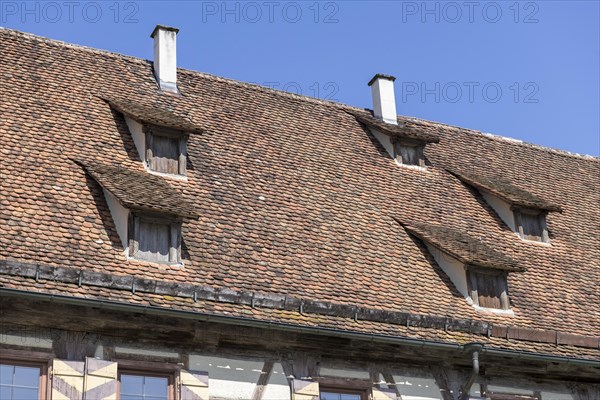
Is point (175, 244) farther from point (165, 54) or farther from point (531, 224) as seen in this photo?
point (531, 224)

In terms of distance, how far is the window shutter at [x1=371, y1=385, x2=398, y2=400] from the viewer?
15336mm

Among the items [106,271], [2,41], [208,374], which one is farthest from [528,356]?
[2,41]

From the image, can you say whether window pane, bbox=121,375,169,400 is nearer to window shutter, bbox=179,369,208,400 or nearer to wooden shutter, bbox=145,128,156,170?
window shutter, bbox=179,369,208,400

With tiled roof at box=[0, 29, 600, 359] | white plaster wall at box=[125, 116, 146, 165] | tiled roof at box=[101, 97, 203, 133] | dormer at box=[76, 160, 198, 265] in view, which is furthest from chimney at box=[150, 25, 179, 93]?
dormer at box=[76, 160, 198, 265]

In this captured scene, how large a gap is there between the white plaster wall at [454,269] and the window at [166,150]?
3667mm

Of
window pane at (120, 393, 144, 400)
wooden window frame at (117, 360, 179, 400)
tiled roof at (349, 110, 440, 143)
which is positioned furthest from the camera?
tiled roof at (349, 110, 440, 143)

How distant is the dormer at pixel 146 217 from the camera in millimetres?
15352

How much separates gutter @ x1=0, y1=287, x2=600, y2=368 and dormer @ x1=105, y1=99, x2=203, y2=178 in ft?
→ 11.3

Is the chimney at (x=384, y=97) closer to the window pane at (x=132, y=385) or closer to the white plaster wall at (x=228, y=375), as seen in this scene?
the white plaster wall at (x=228, y=375)

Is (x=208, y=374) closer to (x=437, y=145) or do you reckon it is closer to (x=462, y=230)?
(x=462, y=230)

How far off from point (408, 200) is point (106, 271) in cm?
618

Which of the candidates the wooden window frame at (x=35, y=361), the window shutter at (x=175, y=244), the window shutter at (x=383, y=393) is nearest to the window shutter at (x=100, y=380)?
the wooden window frame at (x=35, y=361)

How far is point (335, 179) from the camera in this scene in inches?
756

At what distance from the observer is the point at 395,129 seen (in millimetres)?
21109
